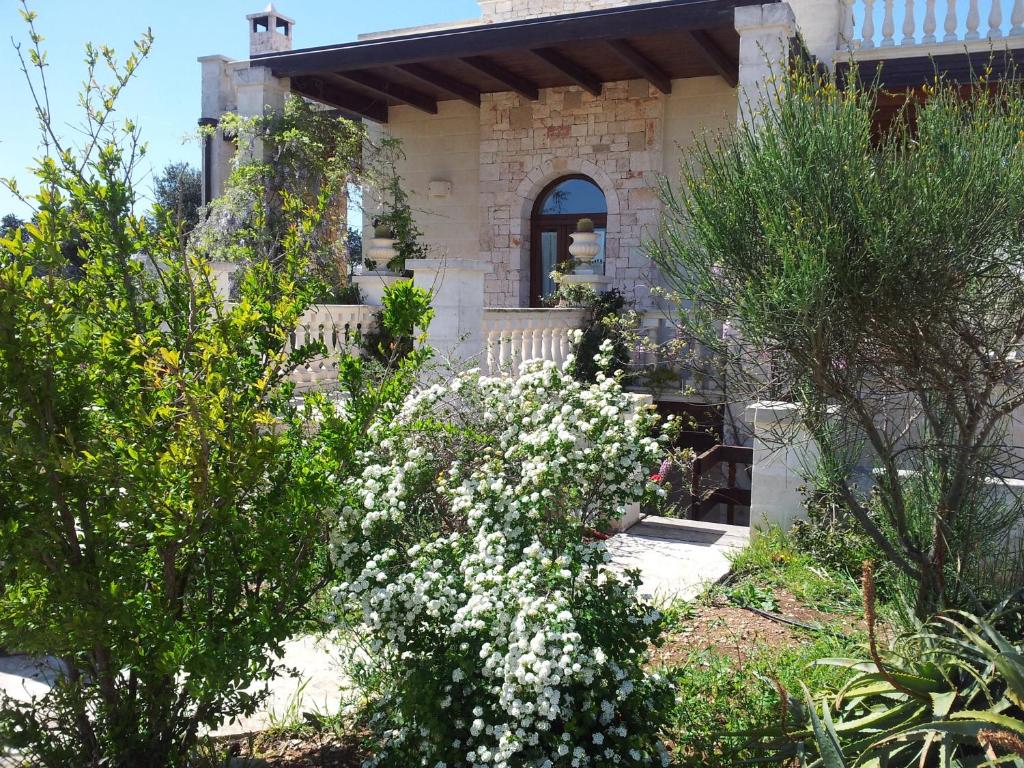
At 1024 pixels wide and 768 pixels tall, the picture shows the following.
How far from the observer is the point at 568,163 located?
39.4 ft

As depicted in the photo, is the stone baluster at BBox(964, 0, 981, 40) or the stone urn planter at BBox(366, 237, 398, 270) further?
the stone urn planter at BBox(366, 237, 398, 270)

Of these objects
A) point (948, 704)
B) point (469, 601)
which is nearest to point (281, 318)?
point (469, 601)

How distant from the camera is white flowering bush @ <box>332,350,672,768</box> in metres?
2.49

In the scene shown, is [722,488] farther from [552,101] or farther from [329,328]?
[552,101]

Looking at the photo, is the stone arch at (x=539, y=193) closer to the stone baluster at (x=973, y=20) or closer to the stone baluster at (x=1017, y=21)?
the stone baluster at (x=973, y=20)

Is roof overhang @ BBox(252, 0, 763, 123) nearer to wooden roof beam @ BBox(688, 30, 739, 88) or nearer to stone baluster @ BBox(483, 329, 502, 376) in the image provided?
wooden roof beam @ BBox(688, 30, 739, 88)

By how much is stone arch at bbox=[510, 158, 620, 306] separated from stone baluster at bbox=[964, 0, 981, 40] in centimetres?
441

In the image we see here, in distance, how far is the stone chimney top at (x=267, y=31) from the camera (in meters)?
16.0

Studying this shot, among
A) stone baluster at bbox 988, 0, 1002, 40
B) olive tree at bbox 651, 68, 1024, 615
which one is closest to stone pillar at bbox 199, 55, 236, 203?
stone baluster at bbox 988, 0, 1002, 40

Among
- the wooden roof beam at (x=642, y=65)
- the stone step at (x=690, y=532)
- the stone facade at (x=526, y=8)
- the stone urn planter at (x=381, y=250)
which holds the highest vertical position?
the stone facade at (x=526, y=8)

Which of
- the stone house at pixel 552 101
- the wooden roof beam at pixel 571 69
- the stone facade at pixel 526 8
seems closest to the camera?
the stone house at pixel 552 101

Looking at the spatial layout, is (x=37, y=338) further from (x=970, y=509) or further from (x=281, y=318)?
(x=970, y=509)

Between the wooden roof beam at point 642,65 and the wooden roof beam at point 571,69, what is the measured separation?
624 millimetres

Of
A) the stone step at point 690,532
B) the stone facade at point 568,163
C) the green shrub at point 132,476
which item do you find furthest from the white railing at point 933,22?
the green shrub at point 132,476
